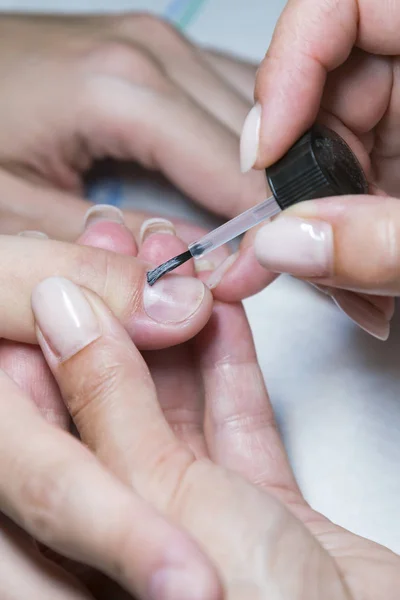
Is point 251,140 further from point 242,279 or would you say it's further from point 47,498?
point 47,498

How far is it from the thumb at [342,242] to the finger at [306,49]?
114 millimetres

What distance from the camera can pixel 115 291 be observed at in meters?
0.67

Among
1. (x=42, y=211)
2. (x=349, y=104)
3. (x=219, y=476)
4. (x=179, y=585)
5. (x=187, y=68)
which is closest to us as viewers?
(x=179, y=585)

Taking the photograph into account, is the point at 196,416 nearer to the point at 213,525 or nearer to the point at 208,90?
the point at 213,525

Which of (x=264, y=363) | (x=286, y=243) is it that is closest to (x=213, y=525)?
(x=286, y=243)

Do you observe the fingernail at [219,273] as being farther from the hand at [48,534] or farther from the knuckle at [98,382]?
the knuckle at [98,382]

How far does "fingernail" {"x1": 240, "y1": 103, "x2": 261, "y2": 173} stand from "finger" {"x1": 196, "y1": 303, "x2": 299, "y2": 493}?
177mm

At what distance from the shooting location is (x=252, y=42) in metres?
1.28

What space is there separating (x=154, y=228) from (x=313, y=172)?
12.2 inches

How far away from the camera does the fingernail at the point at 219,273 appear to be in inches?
30.2

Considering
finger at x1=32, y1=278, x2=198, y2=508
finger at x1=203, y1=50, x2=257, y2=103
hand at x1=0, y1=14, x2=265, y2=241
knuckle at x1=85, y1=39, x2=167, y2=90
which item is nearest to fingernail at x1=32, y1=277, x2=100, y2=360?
finger at x1=32, y1=278, x2=198, y2=508

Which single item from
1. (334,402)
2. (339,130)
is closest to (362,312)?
(334,402)

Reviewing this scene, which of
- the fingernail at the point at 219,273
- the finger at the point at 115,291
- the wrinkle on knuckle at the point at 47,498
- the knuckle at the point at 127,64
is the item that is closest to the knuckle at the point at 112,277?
the finger at the point at 115,291

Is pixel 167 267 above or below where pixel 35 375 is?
above
